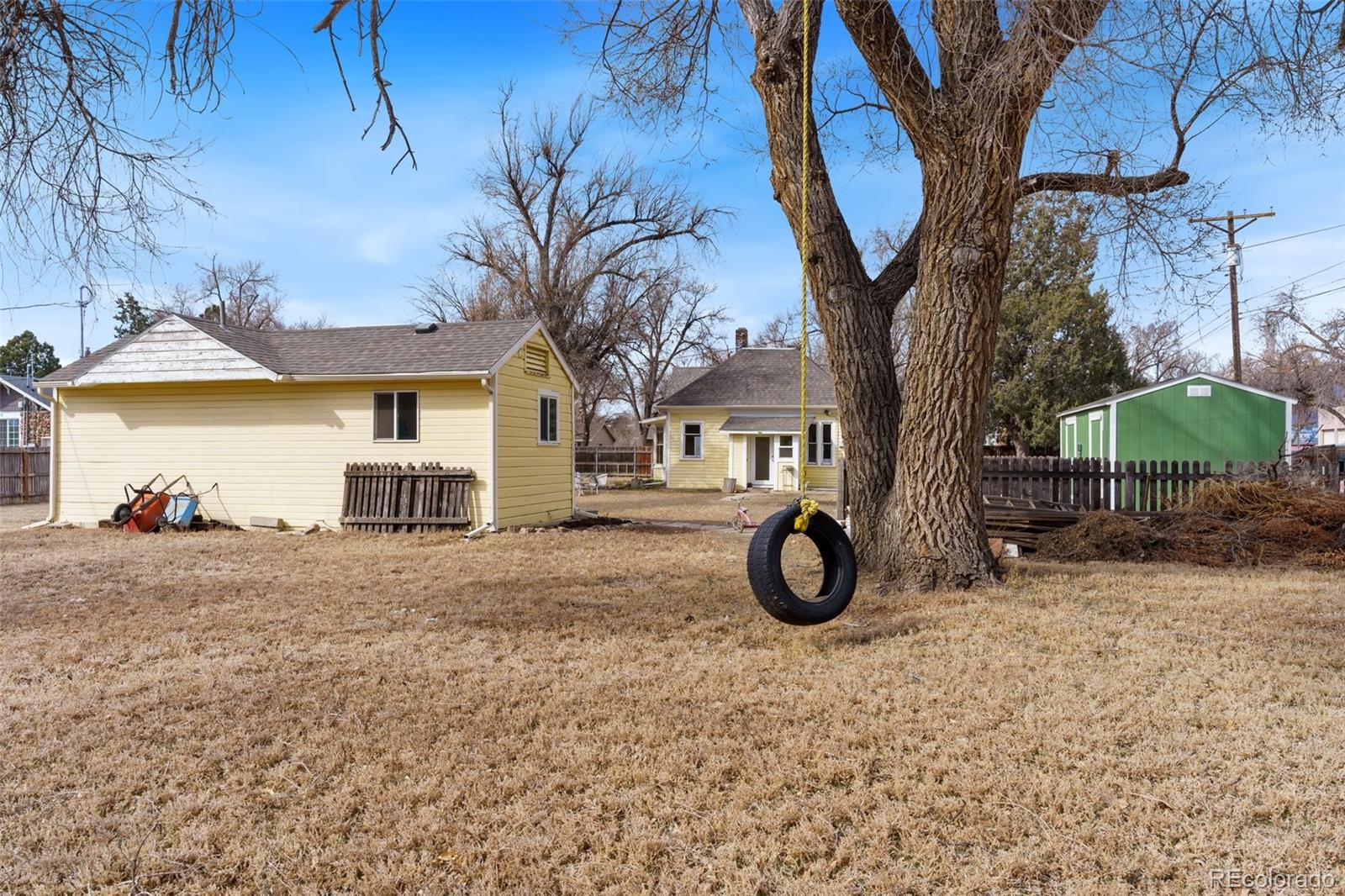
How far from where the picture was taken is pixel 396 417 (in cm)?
1348

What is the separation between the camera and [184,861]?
2.63 m

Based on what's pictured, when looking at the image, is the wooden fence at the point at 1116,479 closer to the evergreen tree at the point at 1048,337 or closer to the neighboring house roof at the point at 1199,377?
the neighboring house roof at the point at 1199,377

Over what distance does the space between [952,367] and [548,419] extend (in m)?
10.1

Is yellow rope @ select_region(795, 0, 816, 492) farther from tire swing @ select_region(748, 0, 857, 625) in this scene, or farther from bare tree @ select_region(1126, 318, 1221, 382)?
bare tree @ select_region(1126, 318, 1221, 382)

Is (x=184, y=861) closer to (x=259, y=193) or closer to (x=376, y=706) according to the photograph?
(x=376, y=706)

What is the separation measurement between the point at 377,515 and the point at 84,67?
10.4m

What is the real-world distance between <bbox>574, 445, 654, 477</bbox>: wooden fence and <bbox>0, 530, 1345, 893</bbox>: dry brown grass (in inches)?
975

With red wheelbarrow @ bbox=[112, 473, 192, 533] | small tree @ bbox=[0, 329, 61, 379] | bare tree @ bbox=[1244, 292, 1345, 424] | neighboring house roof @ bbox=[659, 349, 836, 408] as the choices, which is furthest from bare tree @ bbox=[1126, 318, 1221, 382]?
small tree @ bbox=[0, 329, 61, 379]

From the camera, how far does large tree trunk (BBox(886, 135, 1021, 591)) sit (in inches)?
248

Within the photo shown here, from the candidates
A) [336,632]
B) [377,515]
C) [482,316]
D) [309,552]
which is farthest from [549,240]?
[336,632]

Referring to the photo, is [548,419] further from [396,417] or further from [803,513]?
[803,513]

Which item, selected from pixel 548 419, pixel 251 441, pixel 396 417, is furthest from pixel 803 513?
pixel 251 441

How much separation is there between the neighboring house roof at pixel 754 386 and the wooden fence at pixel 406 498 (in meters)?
14.0

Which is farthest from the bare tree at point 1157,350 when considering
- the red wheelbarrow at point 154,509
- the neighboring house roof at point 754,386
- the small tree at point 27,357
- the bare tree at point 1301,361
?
the small tree at point 27,357
